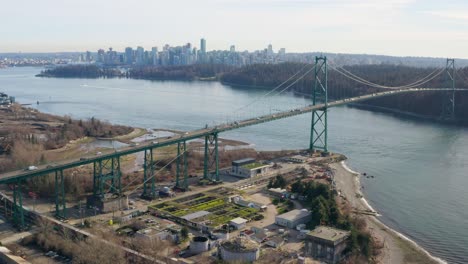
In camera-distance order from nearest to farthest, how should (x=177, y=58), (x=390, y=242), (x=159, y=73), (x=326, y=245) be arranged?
(x=326, y=245)
(x=390, y=242)
(x=159, y=73)
(x=177, y=58)

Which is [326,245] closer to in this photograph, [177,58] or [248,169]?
[248,169]

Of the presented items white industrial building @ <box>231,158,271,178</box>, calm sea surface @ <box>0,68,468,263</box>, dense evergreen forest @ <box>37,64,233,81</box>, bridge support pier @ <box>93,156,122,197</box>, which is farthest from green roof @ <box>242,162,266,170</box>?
dense evergreen forest @ <box>37,64,233,81</box>

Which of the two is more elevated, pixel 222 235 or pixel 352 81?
pixel 352 81

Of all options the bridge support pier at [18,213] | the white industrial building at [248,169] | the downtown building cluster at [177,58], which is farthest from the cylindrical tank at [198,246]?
the downtown building cluster at [177,58]

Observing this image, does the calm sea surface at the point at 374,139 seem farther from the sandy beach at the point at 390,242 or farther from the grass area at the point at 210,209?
the grass area at the point at 210,209

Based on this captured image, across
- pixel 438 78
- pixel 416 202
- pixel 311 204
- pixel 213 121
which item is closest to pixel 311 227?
pixel 311 204

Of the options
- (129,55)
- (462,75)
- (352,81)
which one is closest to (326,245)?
(352,81)

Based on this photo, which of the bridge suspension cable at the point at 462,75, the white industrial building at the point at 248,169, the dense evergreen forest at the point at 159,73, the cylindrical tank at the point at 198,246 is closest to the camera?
the cylindrical tank at the point at 198,246
